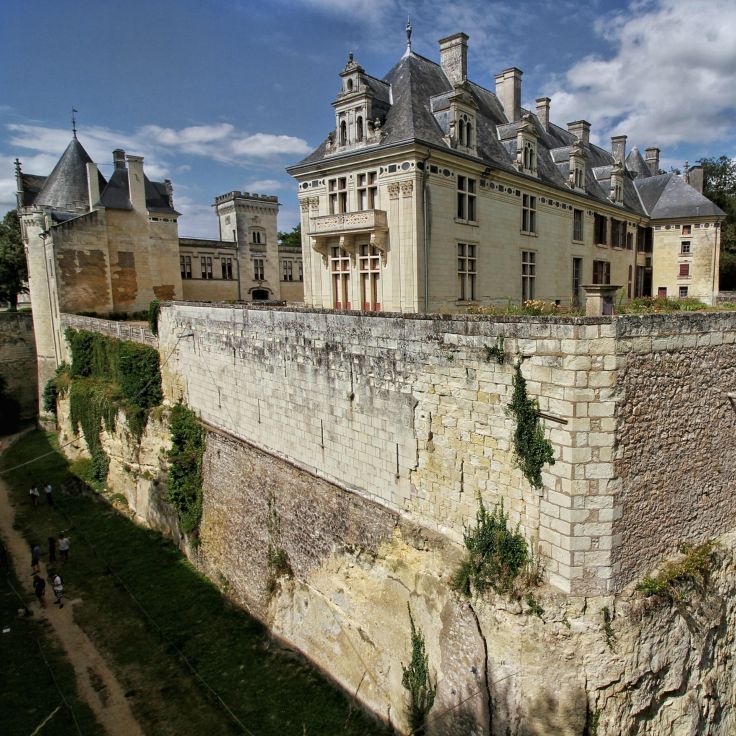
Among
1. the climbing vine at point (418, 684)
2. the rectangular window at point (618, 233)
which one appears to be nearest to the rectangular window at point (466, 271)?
the climbing vine at point (418, 684)

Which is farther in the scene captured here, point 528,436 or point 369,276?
point 369,276

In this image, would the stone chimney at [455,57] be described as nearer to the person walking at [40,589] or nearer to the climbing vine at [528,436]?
the climbing vine at [528,436]

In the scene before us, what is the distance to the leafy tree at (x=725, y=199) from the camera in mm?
31781

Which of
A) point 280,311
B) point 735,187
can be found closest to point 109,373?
point 280,311

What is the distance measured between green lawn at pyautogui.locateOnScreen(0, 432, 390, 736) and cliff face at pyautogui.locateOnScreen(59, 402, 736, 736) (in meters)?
0.65

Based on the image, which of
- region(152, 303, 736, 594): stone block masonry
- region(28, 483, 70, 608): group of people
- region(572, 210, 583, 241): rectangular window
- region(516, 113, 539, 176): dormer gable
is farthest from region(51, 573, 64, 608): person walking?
region(572, 210, 583, 241): rectangular window

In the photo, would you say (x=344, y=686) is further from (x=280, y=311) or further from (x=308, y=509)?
(x=280, y=311)

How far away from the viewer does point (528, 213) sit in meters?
21.4

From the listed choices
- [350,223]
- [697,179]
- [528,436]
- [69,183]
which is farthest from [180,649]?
[697,179]

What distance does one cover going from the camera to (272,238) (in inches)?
1447

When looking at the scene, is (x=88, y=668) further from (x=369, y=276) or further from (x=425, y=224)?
(x=425, y=224)

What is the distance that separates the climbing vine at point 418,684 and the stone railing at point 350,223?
11.6 m

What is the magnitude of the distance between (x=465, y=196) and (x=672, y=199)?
695 inches

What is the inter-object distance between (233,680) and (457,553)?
673 centimetres
